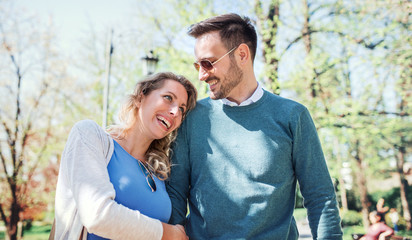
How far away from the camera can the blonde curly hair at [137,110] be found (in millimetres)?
2289

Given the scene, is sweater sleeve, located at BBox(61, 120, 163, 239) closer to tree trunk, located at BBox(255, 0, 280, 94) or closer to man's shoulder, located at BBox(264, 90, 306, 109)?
man's shoulder, located at BBox(264, 90, 306, 109)

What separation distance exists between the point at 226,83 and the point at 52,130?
13957mm

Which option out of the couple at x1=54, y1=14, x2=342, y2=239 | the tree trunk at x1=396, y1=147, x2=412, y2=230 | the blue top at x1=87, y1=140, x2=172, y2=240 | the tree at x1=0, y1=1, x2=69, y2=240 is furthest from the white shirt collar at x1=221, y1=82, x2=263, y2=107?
the tree trunk at x1=396, y1=147, x2=412, y2=230

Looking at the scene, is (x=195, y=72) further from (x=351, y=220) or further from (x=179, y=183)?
(x=351, y=220)

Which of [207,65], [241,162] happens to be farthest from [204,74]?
[241,162]

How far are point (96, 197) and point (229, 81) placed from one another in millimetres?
1166

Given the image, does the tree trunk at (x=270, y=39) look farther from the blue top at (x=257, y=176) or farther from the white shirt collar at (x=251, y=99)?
the blue top at (x=257, y=176)

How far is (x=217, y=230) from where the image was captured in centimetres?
199

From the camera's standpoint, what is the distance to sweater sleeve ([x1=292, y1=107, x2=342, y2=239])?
194 cm

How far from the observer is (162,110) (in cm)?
228

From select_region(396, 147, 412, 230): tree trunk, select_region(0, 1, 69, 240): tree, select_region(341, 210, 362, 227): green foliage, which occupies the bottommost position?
select_region(341, 210, 362, 227): green foliage

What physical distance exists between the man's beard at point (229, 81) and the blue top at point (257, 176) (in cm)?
14

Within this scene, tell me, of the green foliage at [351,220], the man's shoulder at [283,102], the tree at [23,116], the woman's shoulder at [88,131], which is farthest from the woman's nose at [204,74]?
the green foliage at [351,220]

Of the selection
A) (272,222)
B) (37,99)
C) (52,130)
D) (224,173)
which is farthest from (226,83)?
(52,130)
